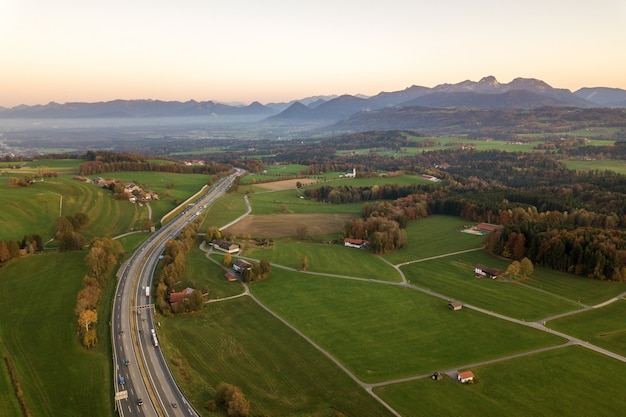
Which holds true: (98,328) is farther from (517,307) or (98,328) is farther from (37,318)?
(517,307)

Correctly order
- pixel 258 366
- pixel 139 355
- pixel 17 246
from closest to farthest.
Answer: pixel 258 366 → pixel 139 355 → pixel 17 246

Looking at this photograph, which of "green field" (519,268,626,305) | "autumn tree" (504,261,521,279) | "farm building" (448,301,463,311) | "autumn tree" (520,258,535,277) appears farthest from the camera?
"autumn tree" (520,258,535,277)

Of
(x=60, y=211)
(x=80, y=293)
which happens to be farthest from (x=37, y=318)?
(x=60, y=211)

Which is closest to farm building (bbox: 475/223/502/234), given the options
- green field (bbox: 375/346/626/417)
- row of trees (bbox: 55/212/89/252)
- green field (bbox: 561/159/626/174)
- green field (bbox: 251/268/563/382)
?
green field (bbox: 251/268/563/382)

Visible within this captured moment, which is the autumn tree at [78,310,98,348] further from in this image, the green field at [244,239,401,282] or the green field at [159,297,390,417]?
the green field at [244,239,401,282]

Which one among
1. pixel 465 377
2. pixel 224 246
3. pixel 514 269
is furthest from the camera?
pixel 224 246

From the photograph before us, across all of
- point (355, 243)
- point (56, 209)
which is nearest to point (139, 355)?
point (355, 243)

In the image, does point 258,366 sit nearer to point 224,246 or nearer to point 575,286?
point 224,246
